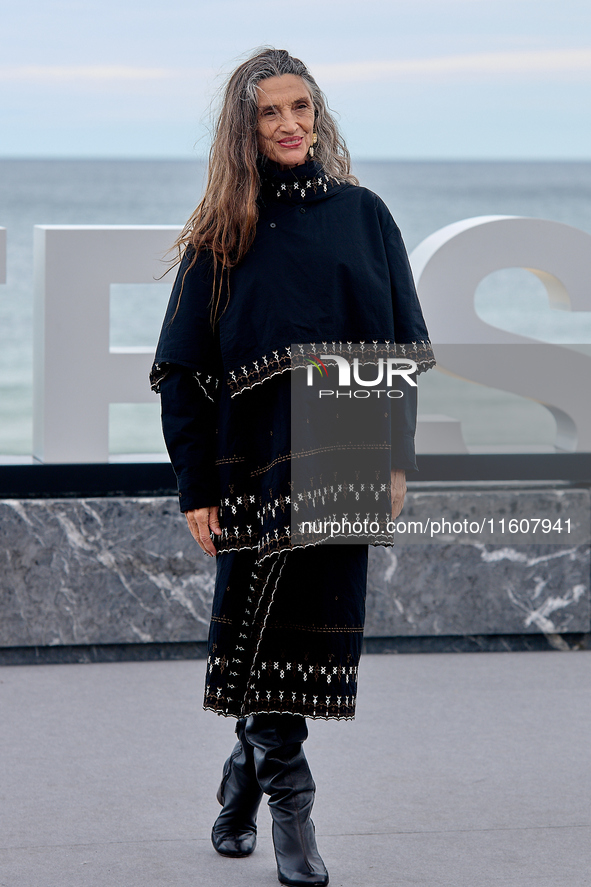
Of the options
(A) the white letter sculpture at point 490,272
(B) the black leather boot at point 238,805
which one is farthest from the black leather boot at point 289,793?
(A) the white letter sculpture at point 490,272

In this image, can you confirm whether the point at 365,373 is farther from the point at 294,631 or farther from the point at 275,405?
the point at 294,631

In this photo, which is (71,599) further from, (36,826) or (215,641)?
(215,641)

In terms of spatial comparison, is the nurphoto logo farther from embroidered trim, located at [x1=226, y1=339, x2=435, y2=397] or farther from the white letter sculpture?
the white letter sculpture

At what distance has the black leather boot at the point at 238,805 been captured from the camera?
2.47 meters

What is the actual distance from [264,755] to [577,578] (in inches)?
80.4

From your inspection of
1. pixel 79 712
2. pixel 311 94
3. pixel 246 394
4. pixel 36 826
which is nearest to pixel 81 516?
pixel 79 712

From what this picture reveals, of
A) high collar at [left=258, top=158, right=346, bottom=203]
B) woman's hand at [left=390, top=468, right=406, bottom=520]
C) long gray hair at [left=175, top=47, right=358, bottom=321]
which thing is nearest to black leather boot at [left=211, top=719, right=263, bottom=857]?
woman's hand at [left=390, top=468, right=406, bottom=520]

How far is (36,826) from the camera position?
2.64 meters

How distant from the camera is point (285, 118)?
2.30 m

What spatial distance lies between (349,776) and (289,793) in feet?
2.28

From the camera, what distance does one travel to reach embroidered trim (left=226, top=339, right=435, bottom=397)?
2.26 meters

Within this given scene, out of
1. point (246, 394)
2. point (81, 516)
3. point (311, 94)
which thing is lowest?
point (81, 516)

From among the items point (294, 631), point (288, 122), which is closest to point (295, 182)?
point (288, 122)

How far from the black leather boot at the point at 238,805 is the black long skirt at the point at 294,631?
184 mm
